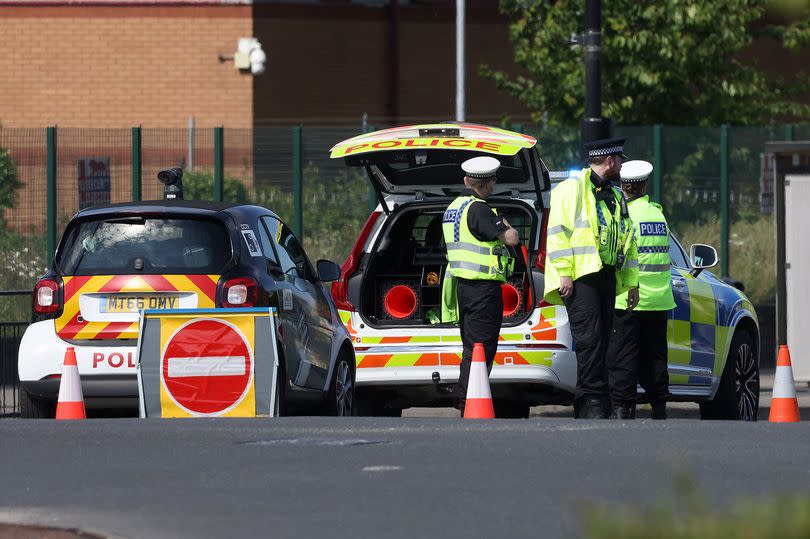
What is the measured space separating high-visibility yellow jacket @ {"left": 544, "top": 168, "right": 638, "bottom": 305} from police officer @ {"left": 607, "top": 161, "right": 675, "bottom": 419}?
1.53 feet

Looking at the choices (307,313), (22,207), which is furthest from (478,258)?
(22,207)

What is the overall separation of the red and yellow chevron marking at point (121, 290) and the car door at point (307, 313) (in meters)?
0.62

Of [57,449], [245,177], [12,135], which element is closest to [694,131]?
[245,177]

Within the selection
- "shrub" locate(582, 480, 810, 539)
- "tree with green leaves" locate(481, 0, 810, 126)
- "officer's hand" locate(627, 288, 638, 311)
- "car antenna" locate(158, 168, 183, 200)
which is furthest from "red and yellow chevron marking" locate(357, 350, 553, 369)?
"tree with green leaves" locate(481, 0, 810, 126)

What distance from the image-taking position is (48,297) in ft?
38.2

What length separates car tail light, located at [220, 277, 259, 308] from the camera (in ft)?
37.7

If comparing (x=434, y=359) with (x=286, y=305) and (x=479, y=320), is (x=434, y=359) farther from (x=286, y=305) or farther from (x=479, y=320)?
(x=286, y=305)

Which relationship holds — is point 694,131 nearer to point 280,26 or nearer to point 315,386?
point 315,386

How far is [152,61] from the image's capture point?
3300cm

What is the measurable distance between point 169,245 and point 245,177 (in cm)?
875

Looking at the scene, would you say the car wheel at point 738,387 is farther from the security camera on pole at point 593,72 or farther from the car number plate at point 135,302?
the car number plate at point 135,302

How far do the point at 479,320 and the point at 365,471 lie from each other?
3.21m

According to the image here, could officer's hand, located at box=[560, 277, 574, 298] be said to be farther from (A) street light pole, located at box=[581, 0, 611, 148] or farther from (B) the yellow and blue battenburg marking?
(A) street light pole, located at box=[581, 0, 611, 148]

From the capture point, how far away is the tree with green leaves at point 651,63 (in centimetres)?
2631
